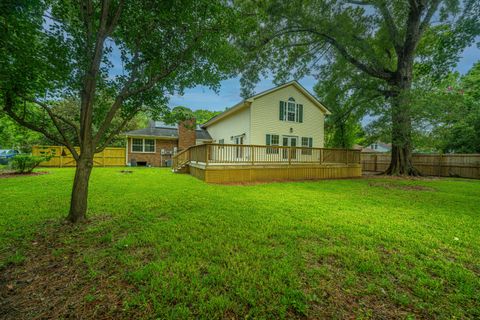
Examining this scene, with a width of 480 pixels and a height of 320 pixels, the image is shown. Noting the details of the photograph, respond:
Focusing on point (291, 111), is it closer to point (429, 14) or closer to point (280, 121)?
point (280, 121)

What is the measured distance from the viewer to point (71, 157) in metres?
16.8

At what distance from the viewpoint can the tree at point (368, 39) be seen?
402 inches

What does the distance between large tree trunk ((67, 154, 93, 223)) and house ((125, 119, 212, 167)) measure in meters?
14.9

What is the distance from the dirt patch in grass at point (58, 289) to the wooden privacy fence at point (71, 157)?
17210mm

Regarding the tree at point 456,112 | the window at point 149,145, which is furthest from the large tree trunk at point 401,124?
the window at point 149,145

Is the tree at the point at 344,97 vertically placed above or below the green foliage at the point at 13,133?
above

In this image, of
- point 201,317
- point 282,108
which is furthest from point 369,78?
point 201,317

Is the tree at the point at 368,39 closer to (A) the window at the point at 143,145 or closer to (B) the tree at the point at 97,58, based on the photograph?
(B) the tree at the point at 97,58

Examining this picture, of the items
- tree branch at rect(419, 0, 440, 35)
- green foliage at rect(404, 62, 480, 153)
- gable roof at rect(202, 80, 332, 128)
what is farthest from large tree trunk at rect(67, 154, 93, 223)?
tree branch at rect(419, 0, 440, 35)

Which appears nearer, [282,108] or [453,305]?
[453,305]

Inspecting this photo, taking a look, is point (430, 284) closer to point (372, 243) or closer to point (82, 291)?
point (372, 243)

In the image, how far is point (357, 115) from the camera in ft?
49.9

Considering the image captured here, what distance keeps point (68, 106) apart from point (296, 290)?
1058 inches

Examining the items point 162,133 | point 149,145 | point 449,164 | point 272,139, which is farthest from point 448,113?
point 149,145
